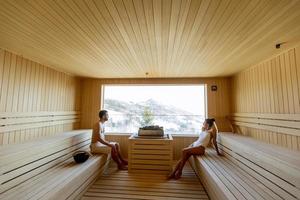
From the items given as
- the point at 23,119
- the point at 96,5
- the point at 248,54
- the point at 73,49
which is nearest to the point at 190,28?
the point at 96,5

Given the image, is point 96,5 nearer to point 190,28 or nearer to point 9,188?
point 190,28

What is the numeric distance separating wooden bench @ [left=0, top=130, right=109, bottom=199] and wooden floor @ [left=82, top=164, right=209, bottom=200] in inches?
8.6

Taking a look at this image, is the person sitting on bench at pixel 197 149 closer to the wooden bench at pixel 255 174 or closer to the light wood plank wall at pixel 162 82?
the wooden bench at pixel 255 174

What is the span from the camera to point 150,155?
356 cm

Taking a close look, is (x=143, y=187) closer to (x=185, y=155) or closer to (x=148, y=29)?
(x=185, y=155)

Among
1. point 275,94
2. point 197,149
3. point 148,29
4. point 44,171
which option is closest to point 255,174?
point 197,149

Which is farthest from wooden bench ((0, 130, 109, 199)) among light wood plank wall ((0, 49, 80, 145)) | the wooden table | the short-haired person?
the wooden table

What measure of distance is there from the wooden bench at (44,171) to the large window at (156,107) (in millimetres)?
1914

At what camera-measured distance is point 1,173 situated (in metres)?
1.85

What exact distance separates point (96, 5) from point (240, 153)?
112 inches

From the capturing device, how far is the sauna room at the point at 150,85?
170 cm

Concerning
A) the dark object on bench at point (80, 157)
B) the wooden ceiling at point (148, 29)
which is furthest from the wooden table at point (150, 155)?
the wooden ceiling at point (148, 29)

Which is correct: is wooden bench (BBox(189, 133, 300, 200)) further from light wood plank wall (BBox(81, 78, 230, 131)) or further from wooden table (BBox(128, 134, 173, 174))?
light wood plank wall (BBox(81, 78, 230, 131))

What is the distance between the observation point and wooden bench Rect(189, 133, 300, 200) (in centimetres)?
163
